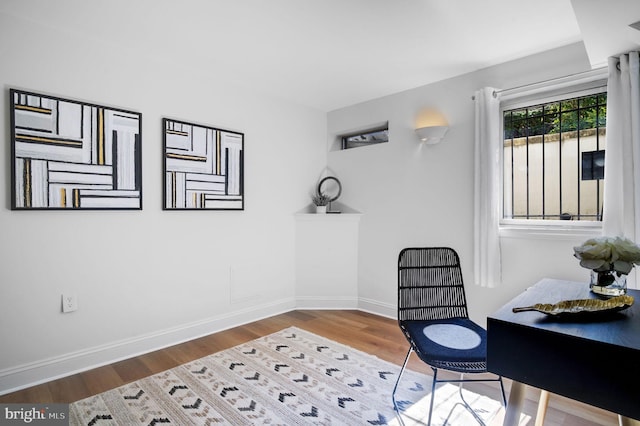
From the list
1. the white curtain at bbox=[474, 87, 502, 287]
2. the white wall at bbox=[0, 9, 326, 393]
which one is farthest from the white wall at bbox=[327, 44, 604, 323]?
the white wall at bbox=[0, 9, 326, 393]

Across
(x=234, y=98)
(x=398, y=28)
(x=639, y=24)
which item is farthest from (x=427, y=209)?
(x=234, y=98)

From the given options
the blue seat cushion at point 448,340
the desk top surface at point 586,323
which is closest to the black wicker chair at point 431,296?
the blue seat cushion at point 448,340

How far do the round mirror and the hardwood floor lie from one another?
140 cm

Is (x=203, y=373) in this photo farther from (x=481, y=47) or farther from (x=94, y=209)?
(x=481, y=47)

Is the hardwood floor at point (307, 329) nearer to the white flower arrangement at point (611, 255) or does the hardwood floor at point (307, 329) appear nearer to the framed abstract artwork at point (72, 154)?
the white flower arrangement at point (611, 255)

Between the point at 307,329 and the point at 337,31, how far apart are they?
100 inches

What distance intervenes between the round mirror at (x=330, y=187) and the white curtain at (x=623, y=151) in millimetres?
2470

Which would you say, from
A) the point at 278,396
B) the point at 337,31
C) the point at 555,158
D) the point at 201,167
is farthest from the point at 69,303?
the point at 555,158

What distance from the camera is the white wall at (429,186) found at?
8.29 ft

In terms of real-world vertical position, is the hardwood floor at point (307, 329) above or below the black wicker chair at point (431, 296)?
below

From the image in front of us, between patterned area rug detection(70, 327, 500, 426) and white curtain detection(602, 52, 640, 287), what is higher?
white curtain detection(602, 52, 640, 287)

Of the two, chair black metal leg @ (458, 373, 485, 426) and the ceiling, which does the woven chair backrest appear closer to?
chair black metal leg @ (458, 373, 485, 426)

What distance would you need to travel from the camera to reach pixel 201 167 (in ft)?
9.79

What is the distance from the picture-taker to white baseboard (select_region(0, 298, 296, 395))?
6.87 feet
